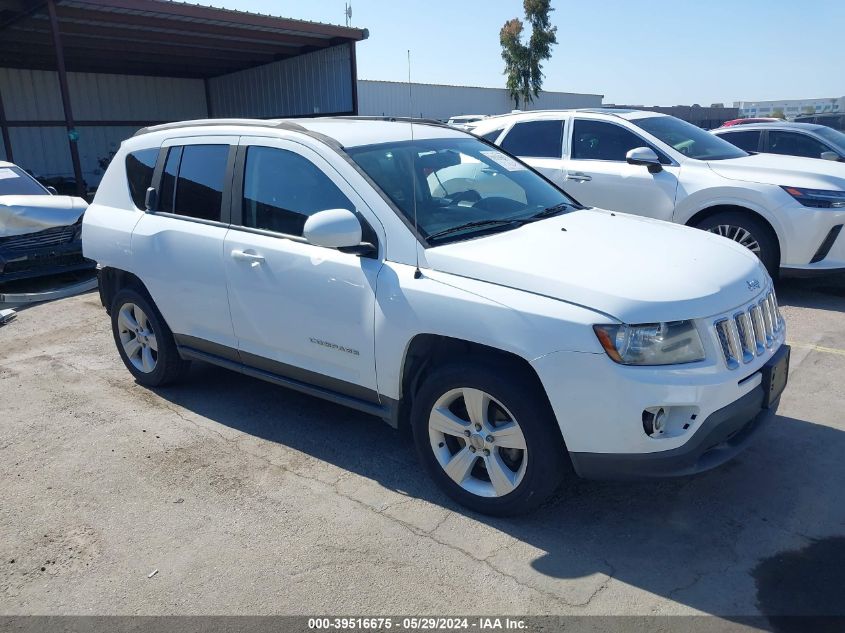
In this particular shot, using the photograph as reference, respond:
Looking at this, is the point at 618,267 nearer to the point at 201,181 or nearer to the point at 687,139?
the point at 201,181

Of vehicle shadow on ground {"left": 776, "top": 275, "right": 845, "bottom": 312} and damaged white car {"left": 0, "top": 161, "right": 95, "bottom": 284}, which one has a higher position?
damaged white car {"left": 0, "top": 161, "right": 95, "bottom": 284}

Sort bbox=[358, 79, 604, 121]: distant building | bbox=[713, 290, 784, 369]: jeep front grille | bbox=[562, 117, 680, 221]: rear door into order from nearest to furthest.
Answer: bbox=[713, 290, 784, 369]: jeep front grille → bbox=[562, 117, 680, 221]: rear door → bbox=[358, 79, 604, 121]: distant building

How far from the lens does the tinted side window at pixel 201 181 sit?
436cm

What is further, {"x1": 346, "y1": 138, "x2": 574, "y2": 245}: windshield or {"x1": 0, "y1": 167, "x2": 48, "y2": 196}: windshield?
{"x1": 0, "y1": 167, "x2": 48, "y2": 196}: windshield

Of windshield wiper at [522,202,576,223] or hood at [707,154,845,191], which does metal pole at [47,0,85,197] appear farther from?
windshield wiper at [522,202,576,223]

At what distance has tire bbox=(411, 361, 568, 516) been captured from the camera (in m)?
3.05

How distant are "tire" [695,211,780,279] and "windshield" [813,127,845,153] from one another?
4.88 m

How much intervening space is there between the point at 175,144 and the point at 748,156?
20.2 ft

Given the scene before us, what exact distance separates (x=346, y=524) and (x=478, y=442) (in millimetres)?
777

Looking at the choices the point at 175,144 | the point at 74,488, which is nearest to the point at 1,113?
the point at 175,144

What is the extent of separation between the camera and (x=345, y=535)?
3.28 m

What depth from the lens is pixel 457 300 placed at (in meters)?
3.17

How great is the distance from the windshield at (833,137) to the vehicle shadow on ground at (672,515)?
8.13 m

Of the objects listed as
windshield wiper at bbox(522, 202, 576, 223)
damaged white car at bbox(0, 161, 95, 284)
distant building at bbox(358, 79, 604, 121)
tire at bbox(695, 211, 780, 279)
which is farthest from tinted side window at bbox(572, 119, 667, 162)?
distant building at bbox(358, 79, 604, 121)
